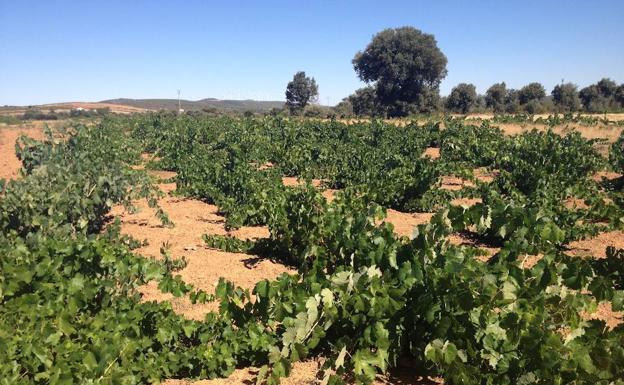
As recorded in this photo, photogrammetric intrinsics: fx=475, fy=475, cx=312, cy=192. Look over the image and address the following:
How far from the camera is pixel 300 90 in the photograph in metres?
79.1

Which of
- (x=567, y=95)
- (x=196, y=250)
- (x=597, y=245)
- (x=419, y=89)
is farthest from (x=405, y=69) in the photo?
(x=196, y=250)

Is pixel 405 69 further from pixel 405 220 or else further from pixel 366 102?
pixel 405 220

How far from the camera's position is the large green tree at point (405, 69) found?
54.0 m

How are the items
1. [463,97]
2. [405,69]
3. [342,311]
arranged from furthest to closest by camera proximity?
[463,97] → [405,69] → [342,311]

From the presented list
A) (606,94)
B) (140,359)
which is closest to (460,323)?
(140,359)

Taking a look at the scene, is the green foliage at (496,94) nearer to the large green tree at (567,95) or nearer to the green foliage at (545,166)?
the large green tree at (567,95)

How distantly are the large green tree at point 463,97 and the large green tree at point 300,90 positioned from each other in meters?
27.3

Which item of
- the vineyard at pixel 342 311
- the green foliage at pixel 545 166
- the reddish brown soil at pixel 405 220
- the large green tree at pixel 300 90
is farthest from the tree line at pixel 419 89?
the vineyard at pixel 342 311

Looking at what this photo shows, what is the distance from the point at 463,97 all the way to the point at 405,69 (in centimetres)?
932

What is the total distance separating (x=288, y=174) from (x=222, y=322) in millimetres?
13177

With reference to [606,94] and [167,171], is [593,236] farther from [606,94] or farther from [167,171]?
[606,94]

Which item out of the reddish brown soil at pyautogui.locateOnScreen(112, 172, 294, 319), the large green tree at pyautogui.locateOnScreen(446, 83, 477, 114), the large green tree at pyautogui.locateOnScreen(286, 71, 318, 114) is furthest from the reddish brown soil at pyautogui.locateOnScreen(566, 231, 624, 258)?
the large green tree at pyautogui.locateOnScreen(286, 71, 318, 114)

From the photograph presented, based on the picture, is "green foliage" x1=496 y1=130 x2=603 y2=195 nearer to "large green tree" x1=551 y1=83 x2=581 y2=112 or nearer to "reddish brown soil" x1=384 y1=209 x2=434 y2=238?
"reddish brown soil" x1=384 y1=209 x2=434 y2=238

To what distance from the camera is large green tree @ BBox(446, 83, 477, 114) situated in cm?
5781
